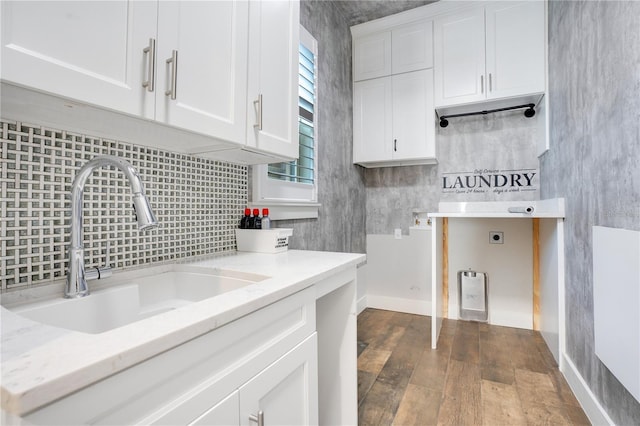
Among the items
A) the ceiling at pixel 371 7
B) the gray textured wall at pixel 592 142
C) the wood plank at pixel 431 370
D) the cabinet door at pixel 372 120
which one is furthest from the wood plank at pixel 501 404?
the ceiling at pixel 371 7

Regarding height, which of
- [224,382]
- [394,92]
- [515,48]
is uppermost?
[515,48]

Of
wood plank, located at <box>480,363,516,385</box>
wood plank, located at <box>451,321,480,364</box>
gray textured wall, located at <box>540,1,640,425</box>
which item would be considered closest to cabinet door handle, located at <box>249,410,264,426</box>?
gray textured wall, located at <box>540,1,640,425</box>

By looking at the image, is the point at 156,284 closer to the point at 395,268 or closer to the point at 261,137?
the point at 261,137

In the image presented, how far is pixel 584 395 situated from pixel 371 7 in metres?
3.12

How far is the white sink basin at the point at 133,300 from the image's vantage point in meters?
0.80

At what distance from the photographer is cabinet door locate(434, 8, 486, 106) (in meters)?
2.63

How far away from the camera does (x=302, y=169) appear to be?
7.47ft

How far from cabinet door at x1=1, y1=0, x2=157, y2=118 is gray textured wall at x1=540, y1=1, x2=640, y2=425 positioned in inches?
62.7

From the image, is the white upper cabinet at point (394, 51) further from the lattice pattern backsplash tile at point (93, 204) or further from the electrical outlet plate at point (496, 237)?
the lattice pattern backsplash tile at point (93, 204)

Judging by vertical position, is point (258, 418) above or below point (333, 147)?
below

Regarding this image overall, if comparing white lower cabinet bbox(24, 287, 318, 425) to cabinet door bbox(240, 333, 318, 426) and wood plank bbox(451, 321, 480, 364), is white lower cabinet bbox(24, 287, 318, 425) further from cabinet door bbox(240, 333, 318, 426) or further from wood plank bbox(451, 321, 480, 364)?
wood plank bbox(451, 321, 480, 364)

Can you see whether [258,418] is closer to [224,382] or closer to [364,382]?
[224,382]

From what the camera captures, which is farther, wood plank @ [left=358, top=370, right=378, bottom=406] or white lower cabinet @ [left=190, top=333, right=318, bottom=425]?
wood plank @ [left=358, top=370, right=378, bottom=406]

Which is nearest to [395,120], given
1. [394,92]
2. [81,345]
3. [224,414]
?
[394,92]
